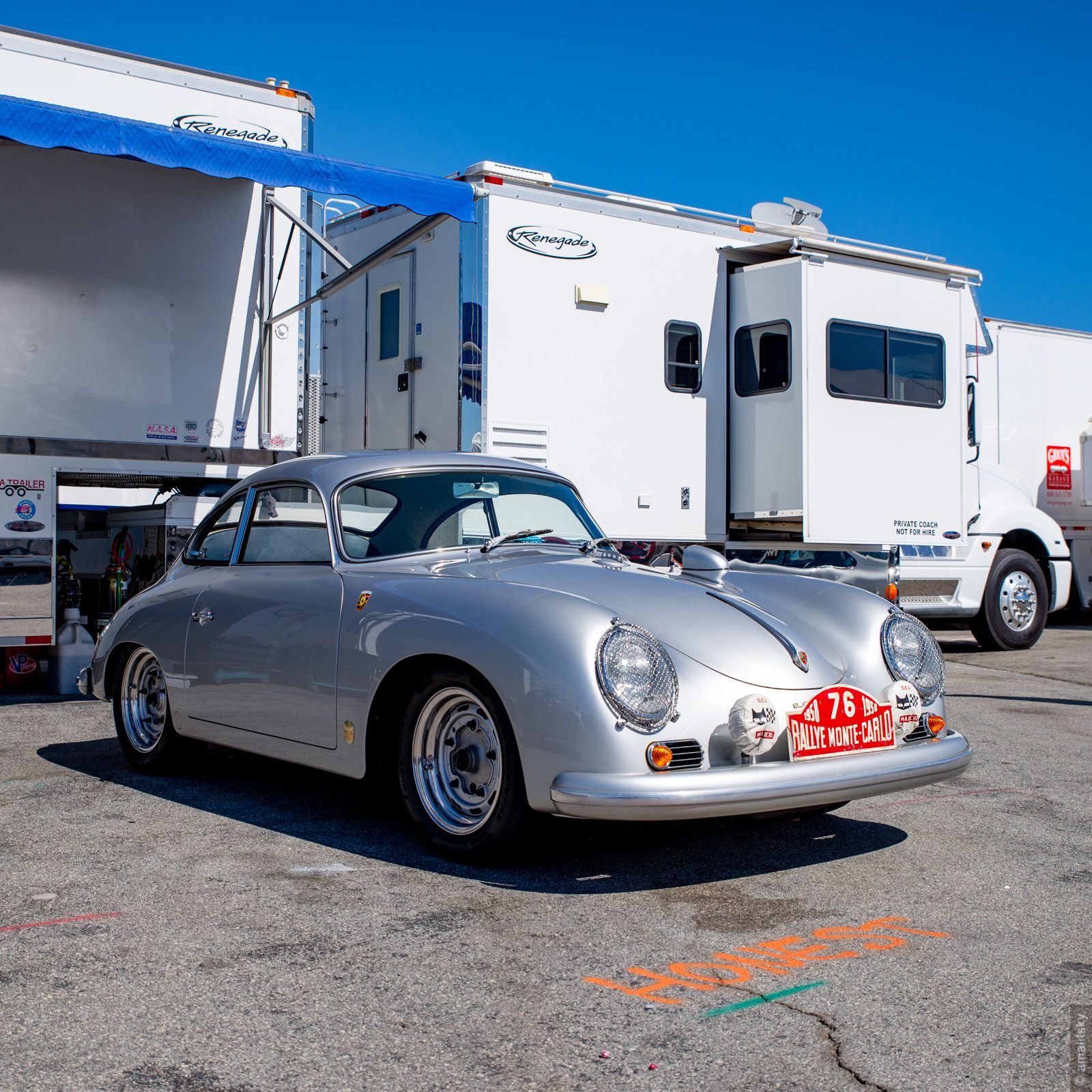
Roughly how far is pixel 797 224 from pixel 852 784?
8473 millimetres

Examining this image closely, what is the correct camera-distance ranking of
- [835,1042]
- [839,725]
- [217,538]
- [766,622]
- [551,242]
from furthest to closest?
[551,242] < [217,538] < [766,622] < [839,725] < [835,1042]

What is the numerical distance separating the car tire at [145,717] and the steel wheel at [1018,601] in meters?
8.69

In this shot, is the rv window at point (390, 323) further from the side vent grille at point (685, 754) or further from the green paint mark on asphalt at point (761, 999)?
the green paint mark on asphalt at point (761, 999)

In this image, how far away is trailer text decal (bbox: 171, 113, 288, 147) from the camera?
8.66 metres

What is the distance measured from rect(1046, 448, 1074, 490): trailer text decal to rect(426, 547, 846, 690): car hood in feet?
39.6

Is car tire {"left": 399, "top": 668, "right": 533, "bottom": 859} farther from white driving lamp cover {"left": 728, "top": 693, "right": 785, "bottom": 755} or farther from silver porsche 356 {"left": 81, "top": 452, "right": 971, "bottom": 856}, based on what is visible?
white driving lamp cover {"left": 728, "top": 693, "right": 785, "bottom": 755}

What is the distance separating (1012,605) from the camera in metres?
12.3

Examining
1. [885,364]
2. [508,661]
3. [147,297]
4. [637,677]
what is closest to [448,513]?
[508,661]

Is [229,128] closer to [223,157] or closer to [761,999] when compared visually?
[223,157]

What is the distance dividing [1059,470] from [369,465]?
40.9 ft

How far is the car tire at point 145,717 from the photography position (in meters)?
5.79

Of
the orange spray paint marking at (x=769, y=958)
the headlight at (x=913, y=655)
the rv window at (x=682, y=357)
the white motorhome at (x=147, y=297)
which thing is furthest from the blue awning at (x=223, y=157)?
the orange spray paint marking at (x=769, y=958)

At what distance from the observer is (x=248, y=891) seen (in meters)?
3.99

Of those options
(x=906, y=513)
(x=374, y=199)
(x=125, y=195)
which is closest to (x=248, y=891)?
(x=374, y=199)
